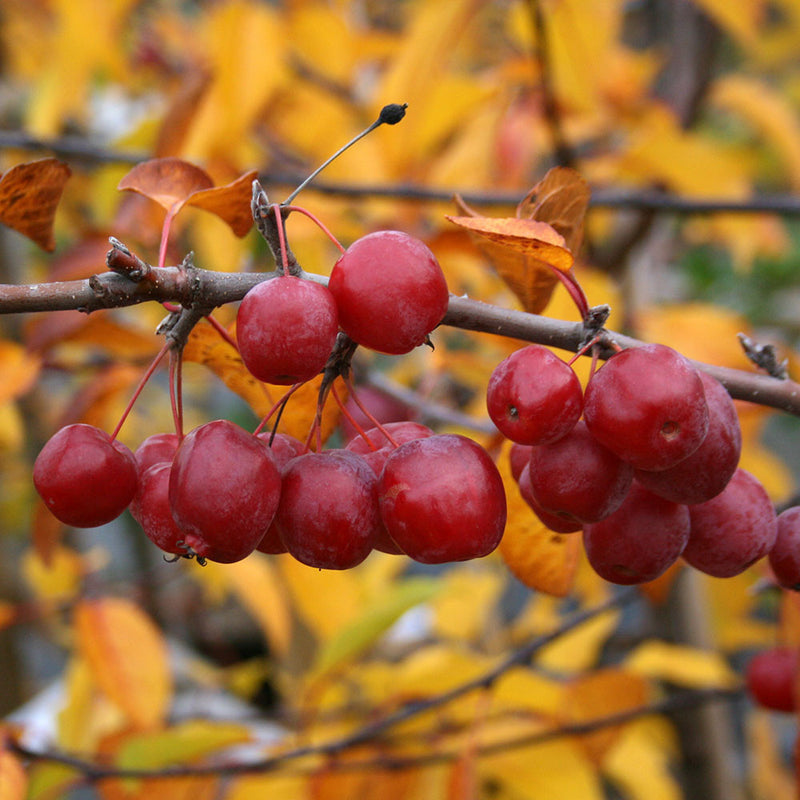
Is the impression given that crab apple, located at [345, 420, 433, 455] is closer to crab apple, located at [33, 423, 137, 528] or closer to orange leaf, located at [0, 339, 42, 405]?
crab apple, located at [33, 423, 137, 528]

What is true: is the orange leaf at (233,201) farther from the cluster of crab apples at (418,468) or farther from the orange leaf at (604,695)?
the orange leaf at (604,695)

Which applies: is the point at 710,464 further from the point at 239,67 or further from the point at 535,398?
the point at 239,67

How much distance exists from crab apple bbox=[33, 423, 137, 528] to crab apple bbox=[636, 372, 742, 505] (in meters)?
0.29

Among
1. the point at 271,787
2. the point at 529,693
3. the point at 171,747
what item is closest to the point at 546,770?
the point at 529,693

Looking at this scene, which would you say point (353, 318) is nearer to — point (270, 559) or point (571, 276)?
point (571, 276)

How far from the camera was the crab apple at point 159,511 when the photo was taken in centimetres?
43

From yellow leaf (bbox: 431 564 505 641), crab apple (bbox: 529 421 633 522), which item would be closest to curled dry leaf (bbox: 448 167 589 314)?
crab apple (bbox: 529 421 633 522)

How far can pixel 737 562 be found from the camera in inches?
18.0

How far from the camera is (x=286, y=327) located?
0.36m

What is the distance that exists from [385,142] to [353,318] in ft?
3.18

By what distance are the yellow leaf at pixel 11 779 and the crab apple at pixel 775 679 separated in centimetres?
65

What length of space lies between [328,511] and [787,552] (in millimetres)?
280

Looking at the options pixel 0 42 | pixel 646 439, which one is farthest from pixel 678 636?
pixel 0 42

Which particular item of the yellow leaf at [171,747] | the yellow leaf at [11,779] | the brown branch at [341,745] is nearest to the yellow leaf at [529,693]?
the brown branch at [341,745]
